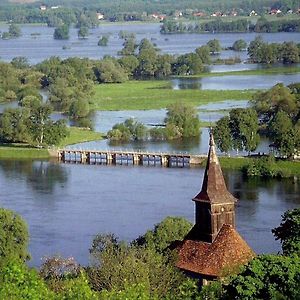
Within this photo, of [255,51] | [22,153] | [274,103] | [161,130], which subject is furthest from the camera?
[255,51]

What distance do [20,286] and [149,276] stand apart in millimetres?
3699

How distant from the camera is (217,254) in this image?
16.5 meters

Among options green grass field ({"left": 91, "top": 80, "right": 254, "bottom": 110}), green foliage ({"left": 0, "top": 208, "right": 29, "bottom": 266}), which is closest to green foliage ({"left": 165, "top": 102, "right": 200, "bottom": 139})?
green grass field ({"left": 91, "top": 80, "right": 254, "bottom": 110})

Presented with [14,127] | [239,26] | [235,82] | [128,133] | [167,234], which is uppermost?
[167,234]

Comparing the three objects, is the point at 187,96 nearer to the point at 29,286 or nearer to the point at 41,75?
the point at 41,75

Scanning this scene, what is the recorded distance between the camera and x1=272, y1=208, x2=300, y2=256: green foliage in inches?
652

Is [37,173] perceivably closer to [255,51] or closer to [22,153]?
[22,153]

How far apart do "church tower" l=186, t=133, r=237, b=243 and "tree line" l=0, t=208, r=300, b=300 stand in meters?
0.58

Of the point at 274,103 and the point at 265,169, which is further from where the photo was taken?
the point at 274,103

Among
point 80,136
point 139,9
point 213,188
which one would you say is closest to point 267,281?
point 213,188

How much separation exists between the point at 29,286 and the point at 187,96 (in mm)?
39603

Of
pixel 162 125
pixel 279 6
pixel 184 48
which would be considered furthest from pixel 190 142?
pixel 279 6

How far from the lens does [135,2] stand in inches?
6727

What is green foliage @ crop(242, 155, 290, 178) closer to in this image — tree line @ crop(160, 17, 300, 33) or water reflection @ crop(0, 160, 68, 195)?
water reflection @ crop(0, 160, 68, 195)
